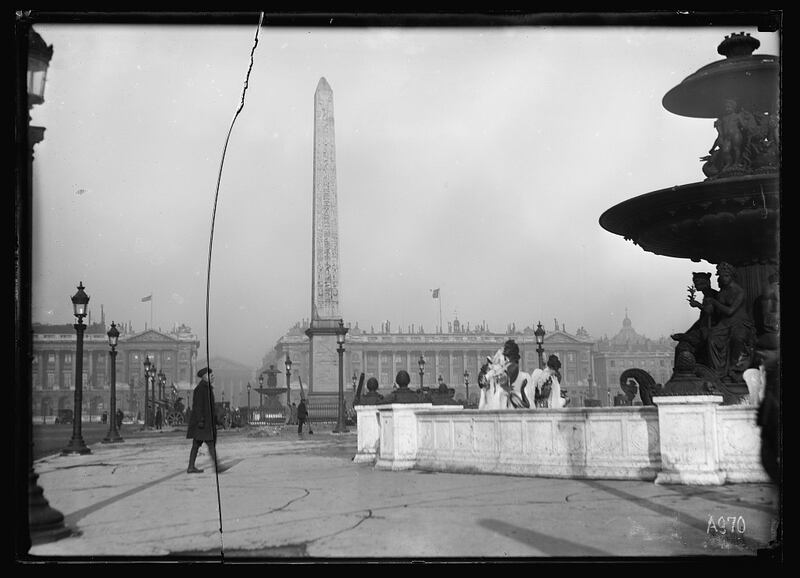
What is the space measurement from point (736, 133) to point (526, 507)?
6.15m

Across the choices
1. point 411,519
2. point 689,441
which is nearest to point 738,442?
point 689,441

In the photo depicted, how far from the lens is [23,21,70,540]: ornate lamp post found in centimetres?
542

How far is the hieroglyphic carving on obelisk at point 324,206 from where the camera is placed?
42031mm

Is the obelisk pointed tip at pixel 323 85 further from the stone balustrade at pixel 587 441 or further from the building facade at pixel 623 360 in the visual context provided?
the building facade at pixel 623 360

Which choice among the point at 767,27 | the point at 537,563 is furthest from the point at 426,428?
the point at 767,27

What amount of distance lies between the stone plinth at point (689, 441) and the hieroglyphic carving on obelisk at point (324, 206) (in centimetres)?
3405

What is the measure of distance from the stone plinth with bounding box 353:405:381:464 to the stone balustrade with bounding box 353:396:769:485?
1322 millimetres

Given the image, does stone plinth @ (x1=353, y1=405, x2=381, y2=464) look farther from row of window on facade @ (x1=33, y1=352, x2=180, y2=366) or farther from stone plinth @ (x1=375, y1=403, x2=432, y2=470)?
row of window on facade @ (x1=33, y1=352, x2=180, y2=366)

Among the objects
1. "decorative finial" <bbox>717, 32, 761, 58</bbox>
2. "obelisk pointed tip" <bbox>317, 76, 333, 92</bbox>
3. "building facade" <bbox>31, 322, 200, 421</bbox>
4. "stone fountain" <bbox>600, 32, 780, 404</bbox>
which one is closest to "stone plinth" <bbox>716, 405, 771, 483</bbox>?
"stone fountain" <bbox>600, 32, 780, 404</bbox>

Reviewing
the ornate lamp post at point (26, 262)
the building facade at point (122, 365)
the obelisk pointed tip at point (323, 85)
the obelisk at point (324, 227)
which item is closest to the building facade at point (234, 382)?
the building facade at point (122, 365)

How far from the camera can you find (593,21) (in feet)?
18.6

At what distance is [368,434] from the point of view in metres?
15.1

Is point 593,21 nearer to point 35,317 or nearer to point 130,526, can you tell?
point 35,317

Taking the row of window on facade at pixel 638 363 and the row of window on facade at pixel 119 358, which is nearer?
the row of window on facade at pixel 119 358
